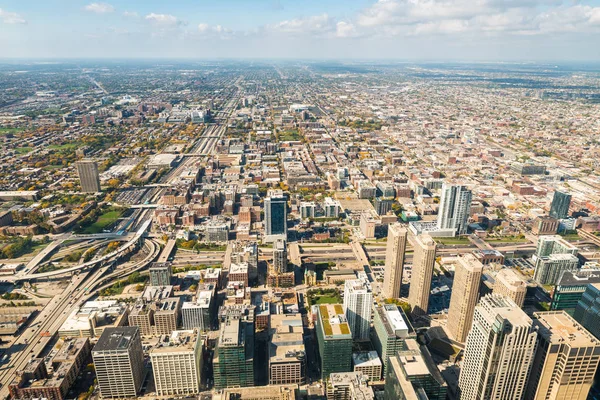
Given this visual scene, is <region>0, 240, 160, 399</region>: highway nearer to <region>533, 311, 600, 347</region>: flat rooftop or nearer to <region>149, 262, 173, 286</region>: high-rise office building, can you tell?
<region>149, 262, 173, 286</region>: high-rise office building

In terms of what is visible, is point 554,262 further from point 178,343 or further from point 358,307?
point 178,343

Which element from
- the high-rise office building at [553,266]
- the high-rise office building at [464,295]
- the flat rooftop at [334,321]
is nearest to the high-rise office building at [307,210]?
the flat rooftop at [334,321]

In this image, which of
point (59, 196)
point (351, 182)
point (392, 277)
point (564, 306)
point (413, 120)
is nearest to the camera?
point (564, 306)

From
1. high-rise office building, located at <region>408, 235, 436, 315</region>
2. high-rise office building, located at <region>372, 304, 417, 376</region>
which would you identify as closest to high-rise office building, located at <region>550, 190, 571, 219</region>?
high-rise office building, located at <region>408, 235, 436, 315</region>

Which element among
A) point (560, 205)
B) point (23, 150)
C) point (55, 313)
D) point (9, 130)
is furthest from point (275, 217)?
point (9, 130)

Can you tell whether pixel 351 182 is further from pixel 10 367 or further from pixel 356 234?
pixel 10 367

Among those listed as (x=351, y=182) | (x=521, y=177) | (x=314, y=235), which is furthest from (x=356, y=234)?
(x=521, y=177)

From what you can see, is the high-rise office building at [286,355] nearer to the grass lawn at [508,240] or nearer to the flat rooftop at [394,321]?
the flat rooftop at [394,321]
